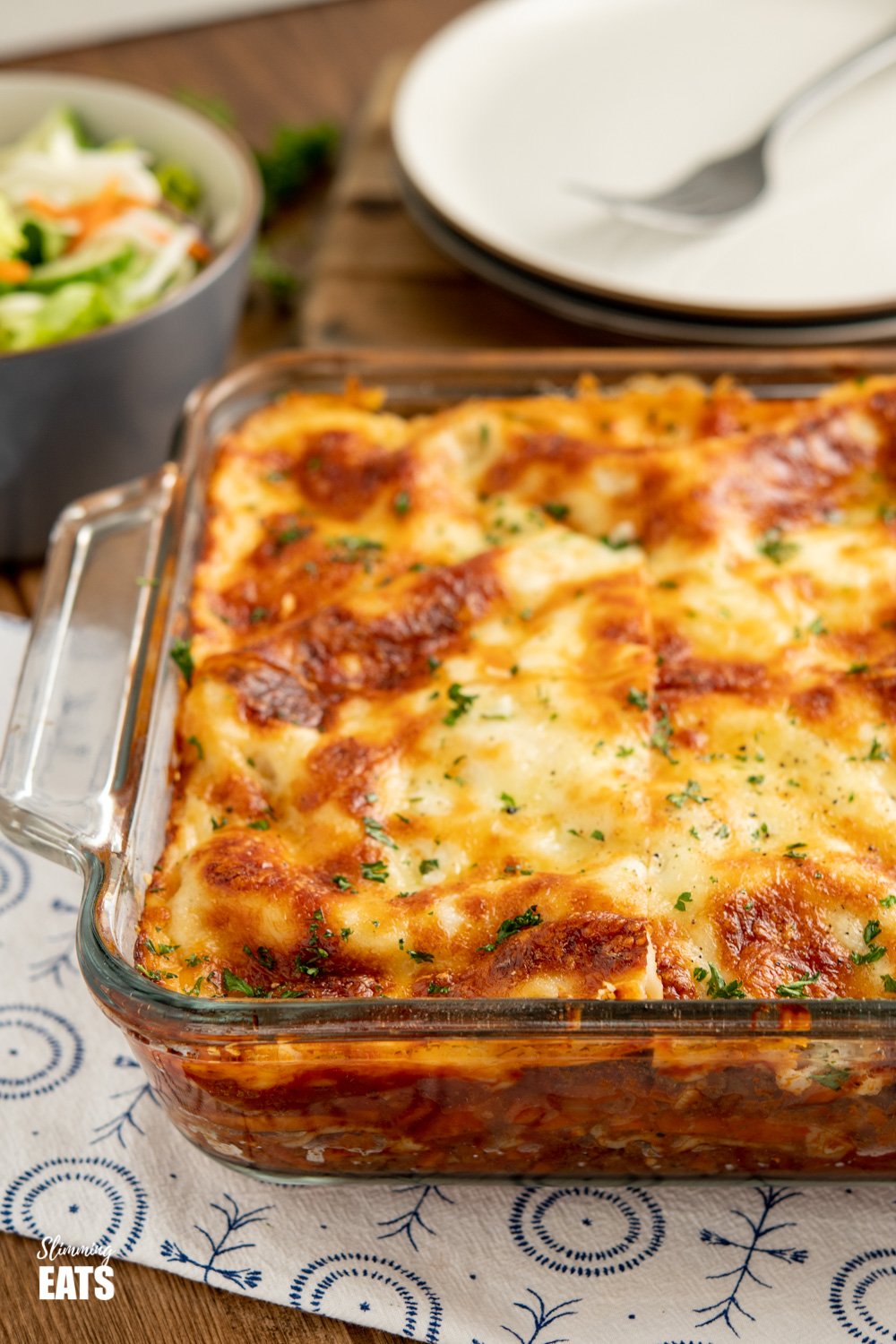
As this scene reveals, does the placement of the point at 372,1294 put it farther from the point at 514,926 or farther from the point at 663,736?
the point at 663,736

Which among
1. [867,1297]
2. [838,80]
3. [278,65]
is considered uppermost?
[838,80]

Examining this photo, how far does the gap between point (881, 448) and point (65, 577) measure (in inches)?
48.7

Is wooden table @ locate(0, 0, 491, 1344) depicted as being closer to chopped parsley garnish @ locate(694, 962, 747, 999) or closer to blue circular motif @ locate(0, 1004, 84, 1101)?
blue circular motif @ locate(0, 1004, 84, 1101)

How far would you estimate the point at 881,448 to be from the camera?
7.54 feet

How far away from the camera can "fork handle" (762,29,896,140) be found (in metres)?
3.10

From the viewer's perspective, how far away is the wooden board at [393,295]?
2900 mm

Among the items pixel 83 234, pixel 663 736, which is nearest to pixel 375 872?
pixel 663 736

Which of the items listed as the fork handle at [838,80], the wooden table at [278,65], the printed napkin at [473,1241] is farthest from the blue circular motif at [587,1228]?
the fork handle at [838,80]

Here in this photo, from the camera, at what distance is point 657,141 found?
10.4 feet

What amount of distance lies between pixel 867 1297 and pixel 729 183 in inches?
84.2

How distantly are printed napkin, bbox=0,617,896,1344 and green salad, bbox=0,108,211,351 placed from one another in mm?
1309

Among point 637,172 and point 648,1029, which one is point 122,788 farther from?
point 637,172

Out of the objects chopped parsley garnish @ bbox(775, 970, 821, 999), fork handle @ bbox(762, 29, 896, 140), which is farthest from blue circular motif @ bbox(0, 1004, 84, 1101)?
fork handle @ bbox(762, 29, 896, 140)

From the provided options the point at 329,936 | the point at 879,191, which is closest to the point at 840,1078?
the point at 329,936
